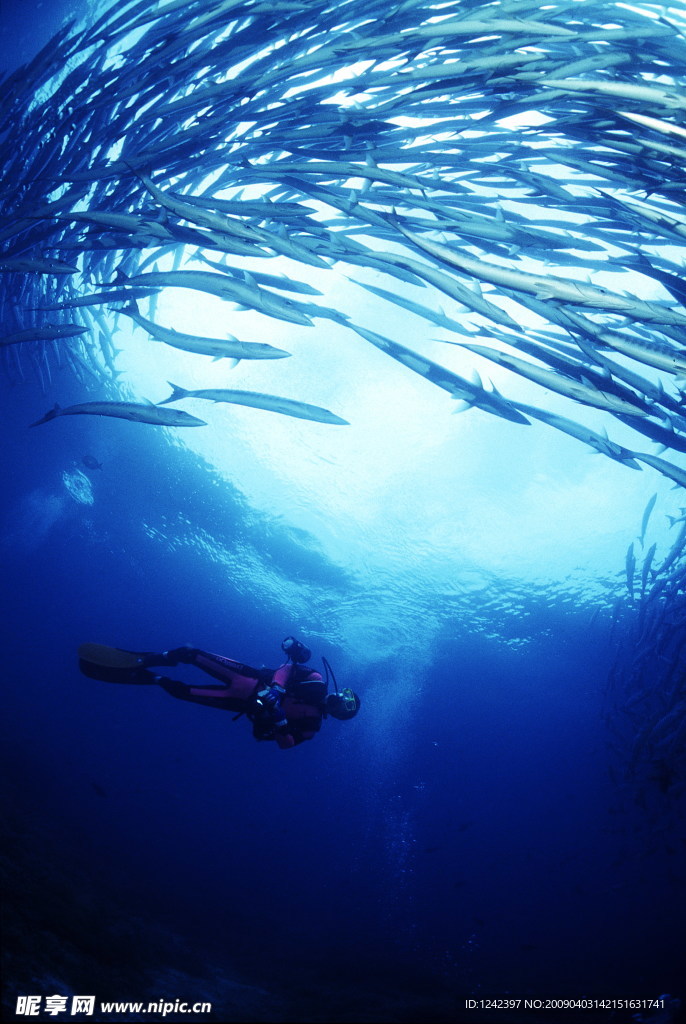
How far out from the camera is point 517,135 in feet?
14.0

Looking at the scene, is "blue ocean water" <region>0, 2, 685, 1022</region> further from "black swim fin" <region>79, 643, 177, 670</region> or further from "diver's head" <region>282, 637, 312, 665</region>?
"diver's head" <region>282, 637, 312, 665</region>

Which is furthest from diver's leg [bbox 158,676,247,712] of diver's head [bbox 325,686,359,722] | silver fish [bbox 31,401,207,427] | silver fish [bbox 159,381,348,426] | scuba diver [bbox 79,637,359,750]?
silver fish [bbox 159,381,348,426]

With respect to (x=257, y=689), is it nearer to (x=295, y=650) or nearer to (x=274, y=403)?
(x=295, y=650)

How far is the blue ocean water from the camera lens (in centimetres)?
729

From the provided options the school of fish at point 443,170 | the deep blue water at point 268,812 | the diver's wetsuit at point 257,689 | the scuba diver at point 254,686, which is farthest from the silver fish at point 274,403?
the deep blue water at point 268,812

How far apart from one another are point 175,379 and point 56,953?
17170 mm

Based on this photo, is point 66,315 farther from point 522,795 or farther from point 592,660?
point 522,795

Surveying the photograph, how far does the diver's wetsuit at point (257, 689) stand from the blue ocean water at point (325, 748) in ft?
8.21

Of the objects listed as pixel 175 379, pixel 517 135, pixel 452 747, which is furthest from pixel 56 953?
pixel 452 747

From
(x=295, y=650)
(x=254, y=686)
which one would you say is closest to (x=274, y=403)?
(x=295, y=650)

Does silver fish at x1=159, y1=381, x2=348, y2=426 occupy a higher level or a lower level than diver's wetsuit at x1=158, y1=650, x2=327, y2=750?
higher

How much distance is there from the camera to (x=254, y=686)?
5.92m

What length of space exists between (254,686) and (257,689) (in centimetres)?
35

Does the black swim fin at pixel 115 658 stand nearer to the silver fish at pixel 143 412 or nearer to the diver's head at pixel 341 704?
the diver's head at pixel 341 704
